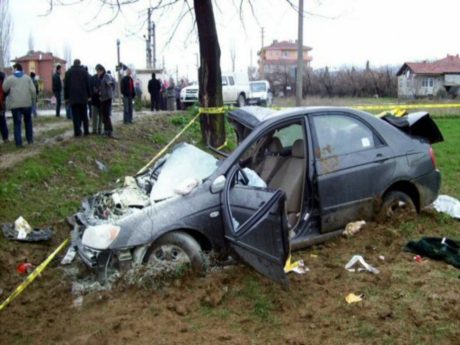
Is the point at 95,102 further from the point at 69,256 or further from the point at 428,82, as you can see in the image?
the point at 428,82

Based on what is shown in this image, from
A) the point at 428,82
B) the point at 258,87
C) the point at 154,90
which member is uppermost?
the point at 428,82

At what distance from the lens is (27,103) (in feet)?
38.9

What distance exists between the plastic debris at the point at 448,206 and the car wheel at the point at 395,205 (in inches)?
30.7

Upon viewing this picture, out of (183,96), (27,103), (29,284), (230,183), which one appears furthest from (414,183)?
(183,96)

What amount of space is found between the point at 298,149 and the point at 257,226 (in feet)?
5.65

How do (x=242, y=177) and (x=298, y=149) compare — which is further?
(x=298, y=149)

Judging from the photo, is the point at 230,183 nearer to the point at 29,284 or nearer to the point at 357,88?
the point at 29,284

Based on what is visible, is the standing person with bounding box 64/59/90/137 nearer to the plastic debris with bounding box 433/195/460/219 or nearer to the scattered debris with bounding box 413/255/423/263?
the plastic debris with bounding box 433/195/460/219

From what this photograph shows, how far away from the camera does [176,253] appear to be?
5293mm

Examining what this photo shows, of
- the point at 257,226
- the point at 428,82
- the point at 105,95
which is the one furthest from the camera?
the point at 428,82

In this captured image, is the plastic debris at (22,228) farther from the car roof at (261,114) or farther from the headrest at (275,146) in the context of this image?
the headrest at (275,146)

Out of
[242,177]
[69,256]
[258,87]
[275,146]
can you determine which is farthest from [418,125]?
[258,87]

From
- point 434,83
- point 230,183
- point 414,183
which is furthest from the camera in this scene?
point 434,83

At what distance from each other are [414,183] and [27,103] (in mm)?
8190
